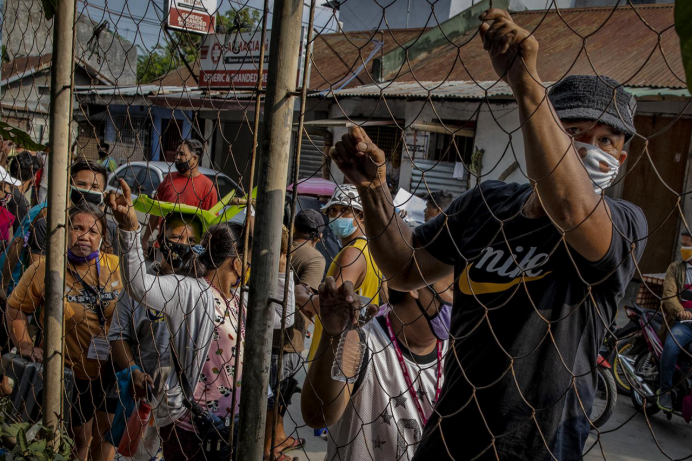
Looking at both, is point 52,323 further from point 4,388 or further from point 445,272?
point 445,272

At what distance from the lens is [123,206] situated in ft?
6.76

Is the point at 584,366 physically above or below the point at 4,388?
above

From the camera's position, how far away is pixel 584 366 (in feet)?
4.25

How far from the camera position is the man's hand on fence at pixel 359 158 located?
1.42 m

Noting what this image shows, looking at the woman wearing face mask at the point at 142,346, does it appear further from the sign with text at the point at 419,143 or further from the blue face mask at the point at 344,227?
the sign with text at the point at 419,143

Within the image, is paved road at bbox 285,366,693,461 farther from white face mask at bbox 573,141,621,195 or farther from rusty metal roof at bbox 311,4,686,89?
rusty metal roof at bbox 311,4,686,89

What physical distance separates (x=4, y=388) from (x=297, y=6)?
7.71ft

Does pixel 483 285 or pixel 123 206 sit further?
pixel 123 206

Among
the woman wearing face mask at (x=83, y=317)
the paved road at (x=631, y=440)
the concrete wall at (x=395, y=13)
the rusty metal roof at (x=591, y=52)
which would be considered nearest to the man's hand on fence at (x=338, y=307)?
the woman wearing face mask at (x=83, y=317)

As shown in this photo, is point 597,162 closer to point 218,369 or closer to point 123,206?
point 123,206

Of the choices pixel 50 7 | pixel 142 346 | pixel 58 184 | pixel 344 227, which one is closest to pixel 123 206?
pixel 58 184

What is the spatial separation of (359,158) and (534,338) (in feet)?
1.86

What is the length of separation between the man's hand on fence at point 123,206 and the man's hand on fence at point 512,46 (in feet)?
4.41

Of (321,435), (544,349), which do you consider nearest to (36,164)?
(321,435)
